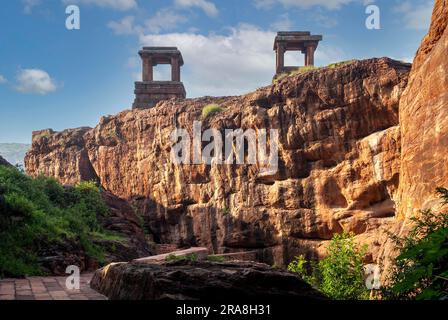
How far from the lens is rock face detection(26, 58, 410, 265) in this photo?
17109mm

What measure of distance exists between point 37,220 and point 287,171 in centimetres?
1211

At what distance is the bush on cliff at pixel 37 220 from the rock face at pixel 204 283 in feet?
10.3

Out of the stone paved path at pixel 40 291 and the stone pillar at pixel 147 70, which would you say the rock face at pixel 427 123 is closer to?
the stone paved path at pixel 40 291

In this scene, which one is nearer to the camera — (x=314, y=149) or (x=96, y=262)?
(x=96, y=262)

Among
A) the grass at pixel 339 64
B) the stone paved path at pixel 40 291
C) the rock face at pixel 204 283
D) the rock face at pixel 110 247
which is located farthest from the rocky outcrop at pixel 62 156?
the rock face at pixel 204 283

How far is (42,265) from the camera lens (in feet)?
27.3

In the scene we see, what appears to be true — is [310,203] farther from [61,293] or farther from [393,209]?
[61,293]

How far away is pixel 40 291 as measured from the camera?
17.7 ft

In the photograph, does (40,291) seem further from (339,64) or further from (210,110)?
(210,110)

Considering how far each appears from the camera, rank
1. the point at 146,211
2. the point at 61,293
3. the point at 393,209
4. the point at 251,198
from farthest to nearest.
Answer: the point at 146,211 < the point at 251,198 < the point at 393,209 < the point at 61,293

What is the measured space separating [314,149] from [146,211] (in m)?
9.94

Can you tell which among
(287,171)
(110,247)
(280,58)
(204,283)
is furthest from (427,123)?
(280,58)

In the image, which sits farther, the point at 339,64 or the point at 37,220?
the point at 339,64
